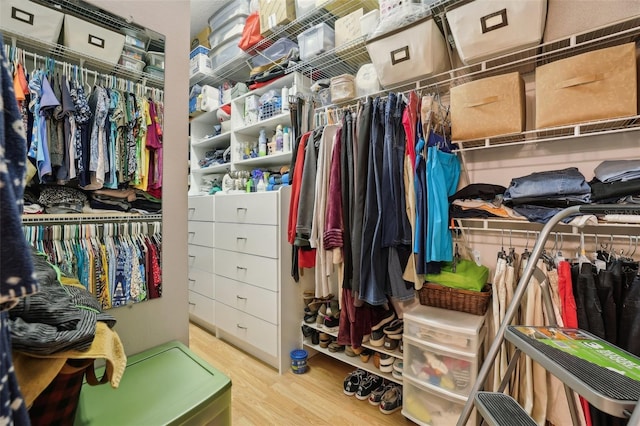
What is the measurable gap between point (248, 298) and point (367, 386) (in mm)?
968

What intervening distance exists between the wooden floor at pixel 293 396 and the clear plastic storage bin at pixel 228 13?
2719mm

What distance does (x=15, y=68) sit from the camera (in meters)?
0.90

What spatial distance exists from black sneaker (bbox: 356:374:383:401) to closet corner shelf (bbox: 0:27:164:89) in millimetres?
1848

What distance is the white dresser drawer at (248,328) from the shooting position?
1894mm

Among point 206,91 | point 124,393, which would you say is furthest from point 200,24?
point 124,393

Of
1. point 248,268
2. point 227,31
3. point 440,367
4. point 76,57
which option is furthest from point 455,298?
point 227,31

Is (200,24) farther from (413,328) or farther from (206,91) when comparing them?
(413,328)

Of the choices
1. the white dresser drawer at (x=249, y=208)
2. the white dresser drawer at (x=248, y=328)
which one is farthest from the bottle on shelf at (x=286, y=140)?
the white dresser drawer at (x=248, y=328)

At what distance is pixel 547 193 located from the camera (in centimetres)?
120

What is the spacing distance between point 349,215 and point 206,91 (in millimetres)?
2141

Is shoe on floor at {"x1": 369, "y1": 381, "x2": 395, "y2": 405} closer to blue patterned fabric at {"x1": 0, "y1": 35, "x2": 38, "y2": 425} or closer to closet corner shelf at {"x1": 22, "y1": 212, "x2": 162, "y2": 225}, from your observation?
closet corner shelf at {"x1": 22, "y1": 212, "x2": 162, "y2": 225}

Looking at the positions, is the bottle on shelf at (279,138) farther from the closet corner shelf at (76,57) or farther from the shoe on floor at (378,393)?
the shoe on floor at (378,393)

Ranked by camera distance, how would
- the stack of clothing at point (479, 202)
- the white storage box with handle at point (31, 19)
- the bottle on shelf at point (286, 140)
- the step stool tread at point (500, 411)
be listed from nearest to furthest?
the step stool tread at point (500, 411) < the white storage box with handle at point (31, 19) < the stack of clothing at point (479, 202) < the bottle on shelf at point (286, 140)

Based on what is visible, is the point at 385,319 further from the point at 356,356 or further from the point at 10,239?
the point at 10,239
